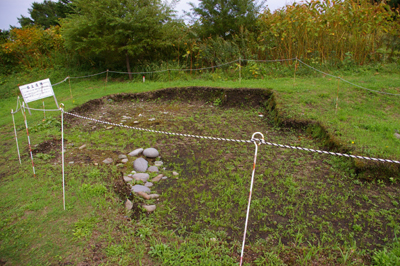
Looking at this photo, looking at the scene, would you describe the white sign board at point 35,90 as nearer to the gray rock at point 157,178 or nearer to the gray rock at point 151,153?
the gray rock at point 151,153

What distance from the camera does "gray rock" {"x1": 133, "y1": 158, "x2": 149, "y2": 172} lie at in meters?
4.45

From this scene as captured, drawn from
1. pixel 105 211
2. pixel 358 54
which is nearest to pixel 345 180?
pixel 105 211

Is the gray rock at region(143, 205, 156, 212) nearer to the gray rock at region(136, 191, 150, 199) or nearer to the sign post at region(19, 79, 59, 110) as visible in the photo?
the gray rock at region(136, 191, 150, 199)

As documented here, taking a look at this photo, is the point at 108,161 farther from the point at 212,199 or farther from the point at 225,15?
the point at 225,15

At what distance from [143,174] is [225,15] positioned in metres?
9.34

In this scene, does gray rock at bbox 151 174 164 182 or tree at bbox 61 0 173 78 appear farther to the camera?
tree at bbox 61 0 173 78

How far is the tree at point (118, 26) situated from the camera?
33.2ft

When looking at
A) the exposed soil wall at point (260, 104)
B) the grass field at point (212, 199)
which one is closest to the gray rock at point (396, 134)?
the grass field at point (212, 199)

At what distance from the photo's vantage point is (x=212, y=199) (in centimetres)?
365

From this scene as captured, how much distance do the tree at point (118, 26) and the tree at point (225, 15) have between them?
1589mm

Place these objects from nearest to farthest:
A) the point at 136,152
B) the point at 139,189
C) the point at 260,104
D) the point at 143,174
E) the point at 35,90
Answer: the point at 139,189, the point at 143,174, the point at 136,152, the point at 35,90, the point at 260,104

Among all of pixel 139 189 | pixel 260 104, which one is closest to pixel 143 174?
pixel 139 189

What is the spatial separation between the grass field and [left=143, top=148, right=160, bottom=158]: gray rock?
0.21 metres

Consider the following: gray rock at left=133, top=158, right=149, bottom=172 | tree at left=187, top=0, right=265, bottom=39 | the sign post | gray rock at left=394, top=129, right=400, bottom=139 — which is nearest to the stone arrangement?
gray rock at left=133, top=158, right=149, bottom=172
